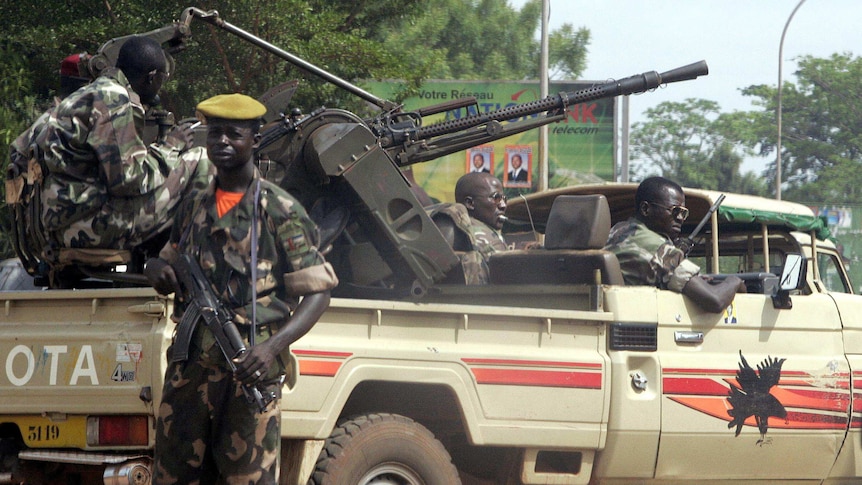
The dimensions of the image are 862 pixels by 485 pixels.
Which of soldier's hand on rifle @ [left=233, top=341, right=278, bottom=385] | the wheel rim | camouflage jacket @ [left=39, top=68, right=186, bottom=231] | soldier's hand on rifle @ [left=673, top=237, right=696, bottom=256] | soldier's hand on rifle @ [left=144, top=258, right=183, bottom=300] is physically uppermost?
camouflage jacket @ [left=39, top=68, right=186, bottom=231]

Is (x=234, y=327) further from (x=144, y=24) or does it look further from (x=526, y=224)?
(x=144, y=24)

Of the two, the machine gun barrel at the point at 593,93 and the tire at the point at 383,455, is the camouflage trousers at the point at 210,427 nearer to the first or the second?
the tire at the point at 383,455

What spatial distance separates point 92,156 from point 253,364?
5.83ft

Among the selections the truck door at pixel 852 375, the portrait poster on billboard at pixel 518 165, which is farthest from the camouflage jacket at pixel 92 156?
the portrait poster on billboard at pixel 518 165

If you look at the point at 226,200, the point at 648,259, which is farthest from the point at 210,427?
the point at 648,259

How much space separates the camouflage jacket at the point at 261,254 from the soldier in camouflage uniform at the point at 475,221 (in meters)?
2.40

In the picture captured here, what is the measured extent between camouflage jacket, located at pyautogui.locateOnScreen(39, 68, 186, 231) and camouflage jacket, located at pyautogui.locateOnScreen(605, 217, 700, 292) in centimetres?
232

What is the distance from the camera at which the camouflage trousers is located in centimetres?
407

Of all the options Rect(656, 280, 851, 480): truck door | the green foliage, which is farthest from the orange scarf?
the green foliage

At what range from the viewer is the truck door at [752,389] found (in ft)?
18.9

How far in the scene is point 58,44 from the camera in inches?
529

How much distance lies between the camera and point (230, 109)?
13.3ft

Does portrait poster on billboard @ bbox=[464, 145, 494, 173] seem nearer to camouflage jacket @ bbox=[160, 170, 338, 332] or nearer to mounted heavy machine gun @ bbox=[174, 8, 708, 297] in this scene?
mounted heavy machine gun @ bbox=[174, 8, 708, 297]

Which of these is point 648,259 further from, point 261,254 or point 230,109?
point 230,109
